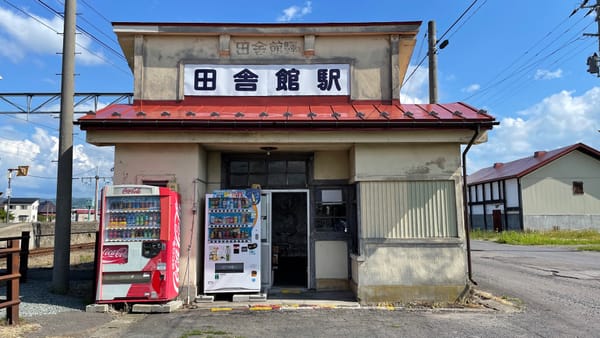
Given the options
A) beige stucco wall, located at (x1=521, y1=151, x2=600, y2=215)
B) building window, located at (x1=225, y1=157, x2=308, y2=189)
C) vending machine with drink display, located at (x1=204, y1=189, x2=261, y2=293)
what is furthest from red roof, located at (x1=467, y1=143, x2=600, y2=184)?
vending machine with drink display, located at (x1=204, y1=189, x2=261, y2=293)

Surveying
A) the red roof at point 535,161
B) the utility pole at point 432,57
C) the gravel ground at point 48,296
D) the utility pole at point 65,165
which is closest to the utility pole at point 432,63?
the utility pole at point 432,57

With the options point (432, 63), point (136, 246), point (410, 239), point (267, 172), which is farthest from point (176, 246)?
point (432, 63)

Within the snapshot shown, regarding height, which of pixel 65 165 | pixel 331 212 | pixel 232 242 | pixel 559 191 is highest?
pixel 559 191

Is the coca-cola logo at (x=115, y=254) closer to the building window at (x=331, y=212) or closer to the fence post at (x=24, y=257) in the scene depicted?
the fence post at (x=24, y=257)

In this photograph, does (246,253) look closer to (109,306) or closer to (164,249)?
(164,249)

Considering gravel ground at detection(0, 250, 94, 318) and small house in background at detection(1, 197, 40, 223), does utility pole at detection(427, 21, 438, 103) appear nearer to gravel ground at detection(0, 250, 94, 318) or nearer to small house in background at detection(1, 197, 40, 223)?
gravel ground at detection(0, 250, 94, 318)

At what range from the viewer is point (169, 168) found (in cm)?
803

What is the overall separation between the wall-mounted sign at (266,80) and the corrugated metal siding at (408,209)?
2.64m

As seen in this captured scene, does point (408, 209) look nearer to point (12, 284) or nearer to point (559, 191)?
point (12, 284)

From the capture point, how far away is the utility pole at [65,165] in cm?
839

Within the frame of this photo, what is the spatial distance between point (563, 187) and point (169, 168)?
101ft

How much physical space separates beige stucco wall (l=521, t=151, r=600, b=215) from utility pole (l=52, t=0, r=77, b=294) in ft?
98.4

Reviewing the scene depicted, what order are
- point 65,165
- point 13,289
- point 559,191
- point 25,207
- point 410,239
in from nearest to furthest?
point 13,289, point 410,239, point 65,165, point 559,191, point 25,207

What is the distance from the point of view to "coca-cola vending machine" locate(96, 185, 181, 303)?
23.4 ft
